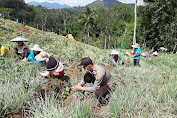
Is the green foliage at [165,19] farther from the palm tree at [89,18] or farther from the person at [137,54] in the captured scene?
the palm tree at [89,18]

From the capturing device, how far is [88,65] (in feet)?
7.56

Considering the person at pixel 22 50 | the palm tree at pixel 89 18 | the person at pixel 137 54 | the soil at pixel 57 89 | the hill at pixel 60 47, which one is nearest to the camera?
the soil at pixel 57 89

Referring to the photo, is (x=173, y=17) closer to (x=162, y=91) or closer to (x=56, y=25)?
(x=162, y=91)

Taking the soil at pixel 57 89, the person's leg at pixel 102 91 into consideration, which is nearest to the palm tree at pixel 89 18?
the soil at pixel 57 89

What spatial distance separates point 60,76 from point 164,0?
20.6 m

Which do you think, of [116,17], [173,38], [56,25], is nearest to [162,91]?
[173,38]

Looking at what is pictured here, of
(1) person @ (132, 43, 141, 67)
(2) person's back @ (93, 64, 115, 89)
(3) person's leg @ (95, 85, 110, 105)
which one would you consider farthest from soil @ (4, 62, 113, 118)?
(1) person @ (132, 43, 141, 67)

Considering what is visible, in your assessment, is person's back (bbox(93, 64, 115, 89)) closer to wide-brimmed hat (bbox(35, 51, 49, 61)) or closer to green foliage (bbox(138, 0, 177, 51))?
wide-brimmed hat (bbox(35, 51, 49, 61))

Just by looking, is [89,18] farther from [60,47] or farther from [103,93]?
[103,93]

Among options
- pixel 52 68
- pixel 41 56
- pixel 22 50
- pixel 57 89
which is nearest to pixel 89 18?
pixel 22 50

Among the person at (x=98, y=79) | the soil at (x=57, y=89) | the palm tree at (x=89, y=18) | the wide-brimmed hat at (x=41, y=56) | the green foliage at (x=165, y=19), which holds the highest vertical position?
the palm tree at (x=89, y=18)

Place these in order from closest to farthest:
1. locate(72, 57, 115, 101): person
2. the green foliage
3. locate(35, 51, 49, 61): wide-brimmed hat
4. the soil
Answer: the soil < locate(72, 57, 115, 101): person < locate(35, 51, 49, 61): wide-brimmed hat < the green foliage

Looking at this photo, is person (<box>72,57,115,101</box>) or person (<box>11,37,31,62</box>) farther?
person (<box>11,37,31,62</box>)

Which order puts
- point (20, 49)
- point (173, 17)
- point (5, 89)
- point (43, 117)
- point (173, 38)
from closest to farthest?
point (43, 117)
point (5, 89)
point (20, 49)
point (173, 38)
point (173, 17)
